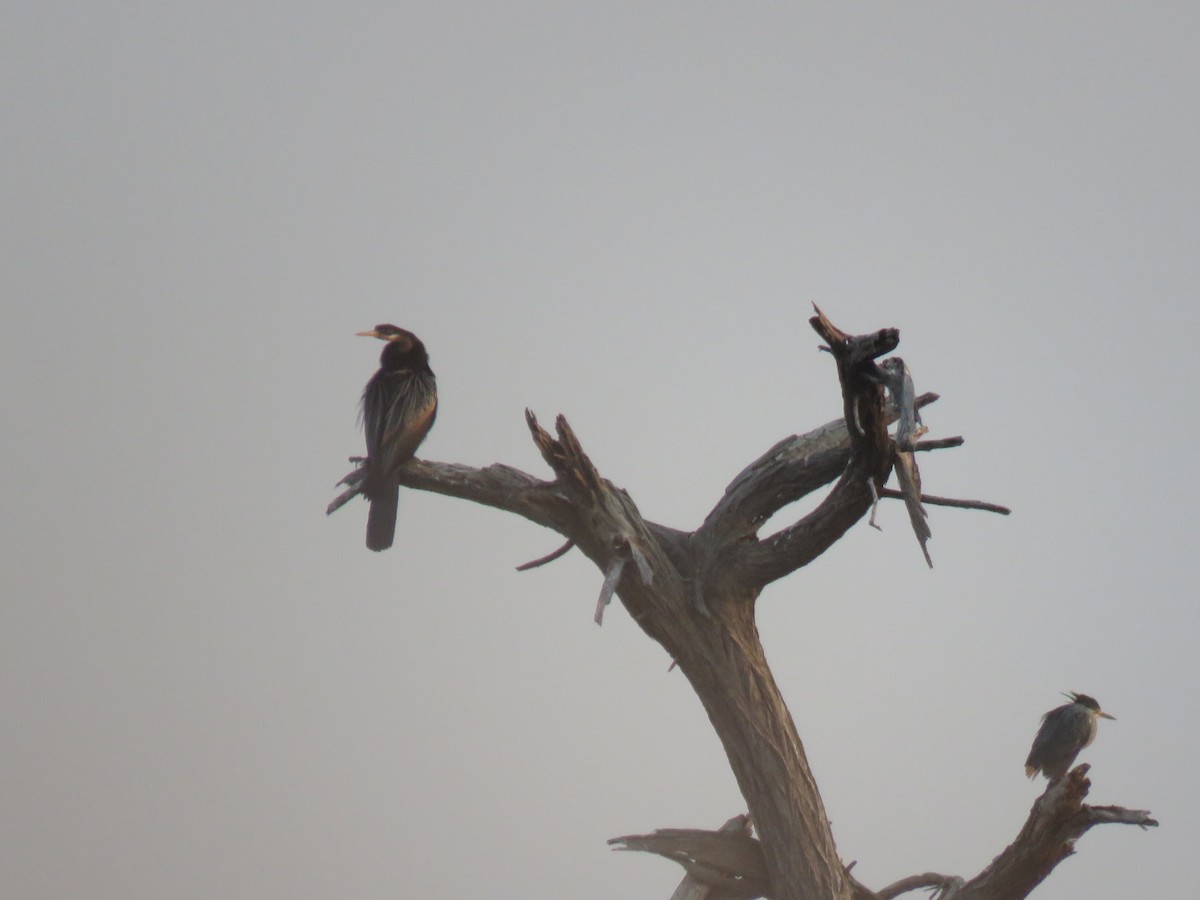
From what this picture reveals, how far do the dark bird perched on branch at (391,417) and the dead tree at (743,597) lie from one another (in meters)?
0.77

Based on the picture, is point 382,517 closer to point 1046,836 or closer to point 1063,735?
point 1046,836

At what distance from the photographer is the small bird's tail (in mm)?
6391

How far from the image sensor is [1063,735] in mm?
7926

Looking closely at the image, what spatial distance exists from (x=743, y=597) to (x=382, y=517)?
2.12m

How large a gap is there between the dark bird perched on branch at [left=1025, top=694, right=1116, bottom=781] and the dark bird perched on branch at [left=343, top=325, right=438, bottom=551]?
4809mm

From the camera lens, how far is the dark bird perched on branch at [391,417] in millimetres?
6383

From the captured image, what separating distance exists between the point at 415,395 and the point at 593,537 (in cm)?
201

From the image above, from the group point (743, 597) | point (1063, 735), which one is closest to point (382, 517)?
point (743, 597)

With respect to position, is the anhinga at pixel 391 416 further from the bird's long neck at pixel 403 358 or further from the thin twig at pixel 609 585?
the thin twig at pixel 609 585

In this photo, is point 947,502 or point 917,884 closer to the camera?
point 947,502

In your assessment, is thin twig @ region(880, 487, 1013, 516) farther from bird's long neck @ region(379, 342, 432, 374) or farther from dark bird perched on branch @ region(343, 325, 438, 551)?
bird's long neck @ region(379, 342, 432, 374)

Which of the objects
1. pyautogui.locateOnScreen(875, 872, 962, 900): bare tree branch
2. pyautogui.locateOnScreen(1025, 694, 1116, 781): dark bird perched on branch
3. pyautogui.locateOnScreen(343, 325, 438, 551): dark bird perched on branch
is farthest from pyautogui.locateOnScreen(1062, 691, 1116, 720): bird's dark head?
pyautogui.locateOnScreen(343, 325, 438, 551): dark bird perched on branch

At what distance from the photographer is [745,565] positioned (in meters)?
5.50

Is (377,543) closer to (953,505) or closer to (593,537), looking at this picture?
(593,537)
